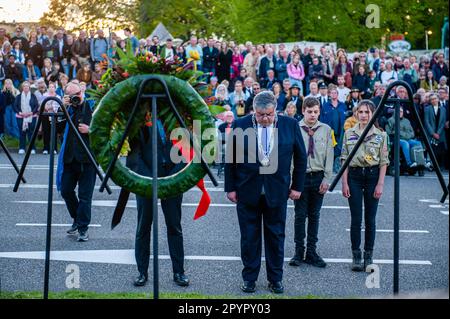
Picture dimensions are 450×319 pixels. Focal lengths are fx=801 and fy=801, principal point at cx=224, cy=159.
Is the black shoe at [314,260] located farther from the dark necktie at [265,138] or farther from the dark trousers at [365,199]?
the dark necktie at [265,138]

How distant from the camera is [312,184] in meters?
10.1

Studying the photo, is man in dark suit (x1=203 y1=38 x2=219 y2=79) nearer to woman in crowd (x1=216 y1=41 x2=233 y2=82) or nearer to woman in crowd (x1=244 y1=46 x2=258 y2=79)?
woman in crowd (x1=216 y1=41 x2=233 y2=82)

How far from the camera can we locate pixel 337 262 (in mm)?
10141

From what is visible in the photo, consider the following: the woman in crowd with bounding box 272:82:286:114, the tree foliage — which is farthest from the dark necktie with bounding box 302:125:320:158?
the tree foliage

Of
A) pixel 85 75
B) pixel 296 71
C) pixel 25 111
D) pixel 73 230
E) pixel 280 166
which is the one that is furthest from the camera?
pixel 296 71

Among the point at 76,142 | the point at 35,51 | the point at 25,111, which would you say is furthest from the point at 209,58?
the point at 76,142

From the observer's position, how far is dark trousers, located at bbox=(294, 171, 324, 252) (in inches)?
396

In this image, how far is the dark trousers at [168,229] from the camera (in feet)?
28.4

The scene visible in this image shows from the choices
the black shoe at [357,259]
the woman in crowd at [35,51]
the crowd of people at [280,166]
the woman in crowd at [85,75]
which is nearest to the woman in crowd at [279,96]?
the crowd of people at [280,166]

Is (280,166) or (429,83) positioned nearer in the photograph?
(280,166)

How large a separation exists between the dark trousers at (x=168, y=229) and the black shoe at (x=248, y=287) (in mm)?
737

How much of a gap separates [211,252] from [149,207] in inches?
85.0

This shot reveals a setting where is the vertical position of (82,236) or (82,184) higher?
(82,184)

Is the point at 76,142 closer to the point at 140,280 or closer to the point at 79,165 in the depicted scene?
the point at 79,165
